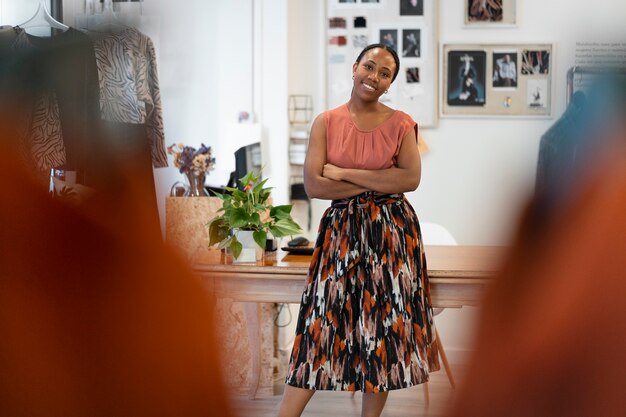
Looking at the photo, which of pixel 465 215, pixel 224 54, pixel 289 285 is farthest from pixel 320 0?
pixel 224 54

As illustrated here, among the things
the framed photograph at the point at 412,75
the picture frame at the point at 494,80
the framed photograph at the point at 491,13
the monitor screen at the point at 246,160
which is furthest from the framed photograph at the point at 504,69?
the monitor screen at the point at 246,160

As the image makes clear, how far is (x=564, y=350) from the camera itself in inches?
6.0

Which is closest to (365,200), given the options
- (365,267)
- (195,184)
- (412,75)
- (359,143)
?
(365,267)

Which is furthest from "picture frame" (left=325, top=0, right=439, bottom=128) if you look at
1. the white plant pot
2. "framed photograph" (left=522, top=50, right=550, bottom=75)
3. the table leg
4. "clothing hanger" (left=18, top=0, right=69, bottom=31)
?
"clothing hanger" (left=18, top=0, right=69, bottom=31)

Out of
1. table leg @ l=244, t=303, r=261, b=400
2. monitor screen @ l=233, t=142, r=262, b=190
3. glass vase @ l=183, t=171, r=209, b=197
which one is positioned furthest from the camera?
monitor screen @ l=233, t=142, r=262, b=190

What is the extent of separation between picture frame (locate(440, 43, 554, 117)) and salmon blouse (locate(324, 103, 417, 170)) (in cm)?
225

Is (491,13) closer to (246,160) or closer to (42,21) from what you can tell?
(246,160)

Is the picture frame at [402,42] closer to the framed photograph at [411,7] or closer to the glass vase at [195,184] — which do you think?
the framed photograph at [411,7]

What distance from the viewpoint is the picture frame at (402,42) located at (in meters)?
2.84

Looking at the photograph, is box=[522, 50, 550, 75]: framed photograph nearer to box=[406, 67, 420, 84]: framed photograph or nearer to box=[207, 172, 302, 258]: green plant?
box=[406, 67, 420, 84]: framed photograph

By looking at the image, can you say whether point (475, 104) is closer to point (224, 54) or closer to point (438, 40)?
point (438, 40)

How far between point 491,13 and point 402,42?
1.03 feet

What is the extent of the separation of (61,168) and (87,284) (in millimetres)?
27

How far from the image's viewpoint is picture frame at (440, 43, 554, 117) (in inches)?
110
